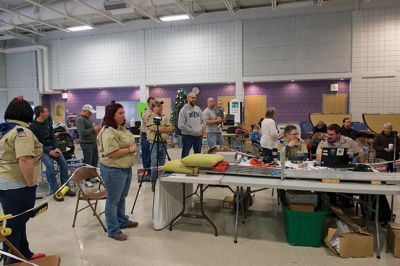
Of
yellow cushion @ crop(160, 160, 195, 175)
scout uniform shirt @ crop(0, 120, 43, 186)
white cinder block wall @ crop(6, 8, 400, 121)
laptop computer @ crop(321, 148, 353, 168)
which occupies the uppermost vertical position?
white cinder block wall @ crop(6, 8, 400, 121)

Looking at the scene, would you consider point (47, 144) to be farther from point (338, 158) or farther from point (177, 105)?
point (177, 105)

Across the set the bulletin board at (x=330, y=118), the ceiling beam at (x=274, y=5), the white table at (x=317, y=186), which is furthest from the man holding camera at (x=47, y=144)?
the bulletin board at (x=330, y=118)

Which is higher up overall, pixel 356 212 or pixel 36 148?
pixel 36 148

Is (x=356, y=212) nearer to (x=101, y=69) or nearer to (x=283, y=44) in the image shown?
(x=283, y=44)

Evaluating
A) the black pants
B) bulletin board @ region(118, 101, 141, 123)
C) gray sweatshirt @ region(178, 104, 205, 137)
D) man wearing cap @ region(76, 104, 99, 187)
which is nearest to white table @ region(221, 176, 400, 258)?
the black pants

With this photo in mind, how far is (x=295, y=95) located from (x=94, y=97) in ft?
27.7

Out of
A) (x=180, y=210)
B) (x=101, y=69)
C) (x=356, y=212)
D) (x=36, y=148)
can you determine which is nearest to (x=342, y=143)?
(x=356, y=212)

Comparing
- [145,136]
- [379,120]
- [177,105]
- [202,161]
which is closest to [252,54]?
[177,105]

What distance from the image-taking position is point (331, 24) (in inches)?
380

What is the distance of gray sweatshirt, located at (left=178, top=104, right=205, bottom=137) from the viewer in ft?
17.0

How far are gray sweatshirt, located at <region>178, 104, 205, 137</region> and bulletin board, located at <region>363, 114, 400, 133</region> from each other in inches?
239

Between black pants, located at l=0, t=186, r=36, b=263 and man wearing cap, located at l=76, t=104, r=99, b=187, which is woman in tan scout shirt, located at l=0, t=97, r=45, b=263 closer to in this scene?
black pants, located at l=0, t=186, r=36, b=263

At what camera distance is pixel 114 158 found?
3217 mm

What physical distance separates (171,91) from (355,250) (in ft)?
32.9
